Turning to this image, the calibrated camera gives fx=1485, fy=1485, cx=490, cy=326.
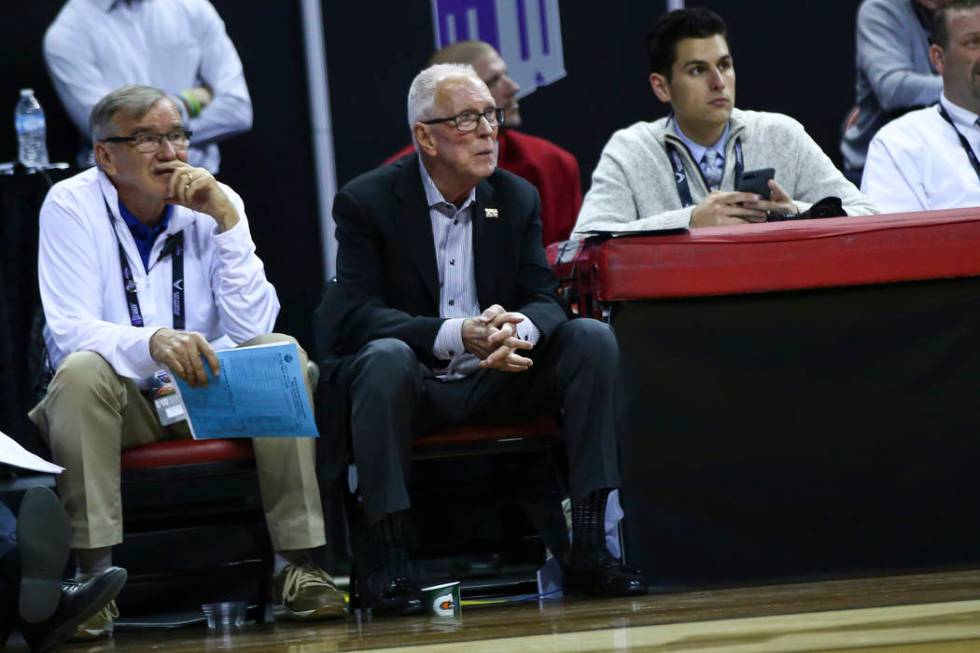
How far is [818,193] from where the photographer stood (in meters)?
3.88

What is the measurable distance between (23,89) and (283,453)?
227cm

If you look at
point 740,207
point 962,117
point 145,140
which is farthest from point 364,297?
point 962,117

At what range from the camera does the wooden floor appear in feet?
7.09

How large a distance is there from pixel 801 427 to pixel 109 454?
4.73 ft

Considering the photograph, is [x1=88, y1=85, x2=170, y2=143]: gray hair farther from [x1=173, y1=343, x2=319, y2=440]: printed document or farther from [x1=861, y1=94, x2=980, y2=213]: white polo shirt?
[x1=861, y1=94, x2=980, y2=213]: white polo shirt

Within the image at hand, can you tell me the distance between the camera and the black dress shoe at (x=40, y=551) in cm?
263

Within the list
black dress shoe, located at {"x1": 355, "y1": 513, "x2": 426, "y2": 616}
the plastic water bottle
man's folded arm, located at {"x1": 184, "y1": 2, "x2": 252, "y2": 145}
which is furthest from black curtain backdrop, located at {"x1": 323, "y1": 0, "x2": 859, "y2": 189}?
black dress shoe, located at {"x1": 355, "y1": 513, "x2": 426, "y2": 616}

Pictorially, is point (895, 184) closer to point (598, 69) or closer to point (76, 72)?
point (598, 69)

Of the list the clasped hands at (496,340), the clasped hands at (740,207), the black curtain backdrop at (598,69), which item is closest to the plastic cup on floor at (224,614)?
the clasped hands at (496,340)

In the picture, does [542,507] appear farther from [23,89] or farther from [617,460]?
[23,89]

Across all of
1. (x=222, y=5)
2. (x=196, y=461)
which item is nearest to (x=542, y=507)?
(x=196, y=461)

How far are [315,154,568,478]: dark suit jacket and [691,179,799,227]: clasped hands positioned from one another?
0.40 m

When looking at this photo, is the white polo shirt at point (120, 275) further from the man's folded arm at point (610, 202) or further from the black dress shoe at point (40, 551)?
the man's folded arm at point (610, 202)

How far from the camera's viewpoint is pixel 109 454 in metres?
3.07
